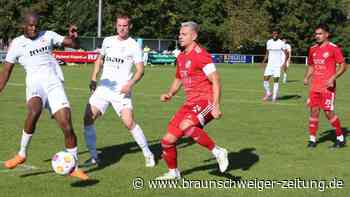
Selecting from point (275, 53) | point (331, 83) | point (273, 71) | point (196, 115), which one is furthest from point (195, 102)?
point (275, 53)

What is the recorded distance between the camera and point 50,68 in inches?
352

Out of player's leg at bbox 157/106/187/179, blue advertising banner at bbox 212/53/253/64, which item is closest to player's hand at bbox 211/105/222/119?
player's leg at bbox 157/106/187/179

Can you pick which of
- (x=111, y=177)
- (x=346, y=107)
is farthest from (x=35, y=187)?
(x=346, y=107)

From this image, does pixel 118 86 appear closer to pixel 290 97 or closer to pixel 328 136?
pixel 328 136

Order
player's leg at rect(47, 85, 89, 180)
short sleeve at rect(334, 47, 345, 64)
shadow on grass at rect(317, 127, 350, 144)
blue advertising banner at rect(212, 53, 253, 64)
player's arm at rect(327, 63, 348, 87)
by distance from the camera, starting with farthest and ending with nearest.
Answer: blue advertising banner at rect(212, 53, 253, 64), shadow on grass at rect(317, 127, 350, 144), short sleeve at rect(334, 47, 345, 64), player's arm at rect(327, 63, 348, 87), player's leg at rect(47, 85, 89, 180)

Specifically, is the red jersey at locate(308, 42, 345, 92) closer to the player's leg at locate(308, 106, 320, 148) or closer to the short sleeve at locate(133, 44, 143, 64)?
the player's leg at locate(308, 106, 320, 148)

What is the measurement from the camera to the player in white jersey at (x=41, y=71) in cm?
872

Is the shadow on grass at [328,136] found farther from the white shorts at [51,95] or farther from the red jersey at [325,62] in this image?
the white shorts at [51,95]

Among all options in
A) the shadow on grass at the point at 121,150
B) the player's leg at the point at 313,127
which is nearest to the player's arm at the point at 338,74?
the player's leg at the point at 313,127

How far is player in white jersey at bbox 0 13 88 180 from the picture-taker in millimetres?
8719

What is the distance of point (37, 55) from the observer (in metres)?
8.76

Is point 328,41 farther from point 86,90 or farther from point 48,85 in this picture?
point 86,90

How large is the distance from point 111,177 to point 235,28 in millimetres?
65721

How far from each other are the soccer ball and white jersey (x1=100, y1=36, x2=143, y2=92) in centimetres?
169
